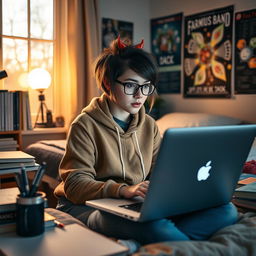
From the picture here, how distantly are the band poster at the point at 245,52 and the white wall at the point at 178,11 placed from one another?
66 mm

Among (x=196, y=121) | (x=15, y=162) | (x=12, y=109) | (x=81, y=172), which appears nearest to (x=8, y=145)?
(x=12, y=109)

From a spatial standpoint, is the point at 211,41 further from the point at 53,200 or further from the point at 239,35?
the point at 53,200

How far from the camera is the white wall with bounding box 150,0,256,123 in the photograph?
3344 mm

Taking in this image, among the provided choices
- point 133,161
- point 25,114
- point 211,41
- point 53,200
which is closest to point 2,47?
point 25,114

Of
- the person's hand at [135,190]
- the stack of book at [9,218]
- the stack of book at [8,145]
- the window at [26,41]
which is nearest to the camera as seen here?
the stack of book at [9,218]

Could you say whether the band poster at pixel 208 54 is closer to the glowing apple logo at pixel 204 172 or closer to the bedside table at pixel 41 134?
the bedside table at pixel 41 134

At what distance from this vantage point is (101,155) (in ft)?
4.74

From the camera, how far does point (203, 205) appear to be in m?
1.16

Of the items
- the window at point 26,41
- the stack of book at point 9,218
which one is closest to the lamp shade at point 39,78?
the window at point 26,41

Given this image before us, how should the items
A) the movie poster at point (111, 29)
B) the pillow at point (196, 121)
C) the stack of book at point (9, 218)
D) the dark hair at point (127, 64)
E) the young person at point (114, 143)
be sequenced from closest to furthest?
the stack of book at point (9, 218) → the young person at point (114, 143) → the dark hair at point (127, 64) → the pillow at point (196, 121) → the movie poster at point (111, 29)

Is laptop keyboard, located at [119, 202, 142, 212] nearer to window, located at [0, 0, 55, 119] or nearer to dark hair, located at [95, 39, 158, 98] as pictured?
dark hair, located at [95, 39, 158, 98]

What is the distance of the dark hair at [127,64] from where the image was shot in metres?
1.43

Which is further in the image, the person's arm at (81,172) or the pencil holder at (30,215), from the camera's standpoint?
the person's arm at (81,172)

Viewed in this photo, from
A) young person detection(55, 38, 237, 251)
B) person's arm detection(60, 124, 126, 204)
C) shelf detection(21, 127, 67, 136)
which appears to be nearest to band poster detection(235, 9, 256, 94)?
shelf detection(21, 127, 67, 136)
